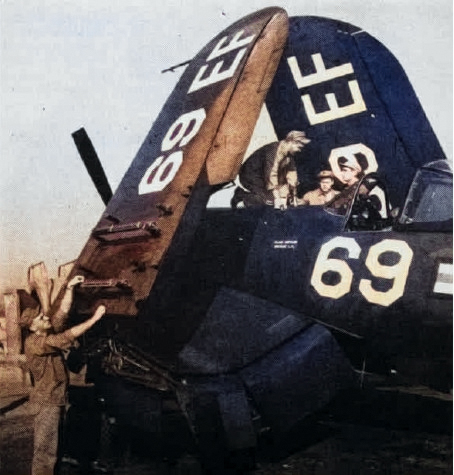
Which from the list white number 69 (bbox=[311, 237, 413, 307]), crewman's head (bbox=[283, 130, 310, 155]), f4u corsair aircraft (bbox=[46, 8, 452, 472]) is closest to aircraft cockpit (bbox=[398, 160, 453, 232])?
f4u corsair aircraft (bbox=[46, 8, 452, 472])

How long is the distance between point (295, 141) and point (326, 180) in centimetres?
65

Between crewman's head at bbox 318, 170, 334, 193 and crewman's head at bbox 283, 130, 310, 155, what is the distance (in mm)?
408

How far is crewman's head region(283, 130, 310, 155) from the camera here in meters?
6.44

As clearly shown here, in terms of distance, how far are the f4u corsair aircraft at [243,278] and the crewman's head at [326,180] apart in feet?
3.29

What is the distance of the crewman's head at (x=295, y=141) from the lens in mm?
6441

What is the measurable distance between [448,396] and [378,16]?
2771mm

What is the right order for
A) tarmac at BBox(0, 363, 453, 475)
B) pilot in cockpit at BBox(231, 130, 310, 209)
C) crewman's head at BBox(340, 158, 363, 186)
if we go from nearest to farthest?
tarmac at BBox(0, 363, 453, 475) < pilot in cockpit at BBox(231, 130, 310, 209) < crewman's head at BBox(340, 158, 363, 186)

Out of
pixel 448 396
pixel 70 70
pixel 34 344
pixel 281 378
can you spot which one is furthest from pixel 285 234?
pixel 70 70

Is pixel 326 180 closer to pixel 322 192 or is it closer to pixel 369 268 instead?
pixel 322 192

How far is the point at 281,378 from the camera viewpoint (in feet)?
12.6

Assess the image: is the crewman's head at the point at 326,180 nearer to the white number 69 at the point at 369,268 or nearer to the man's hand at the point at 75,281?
the white number 69 at the point at 369,268

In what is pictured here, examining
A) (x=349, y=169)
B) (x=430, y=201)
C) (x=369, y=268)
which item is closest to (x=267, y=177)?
(x=349, y=169)

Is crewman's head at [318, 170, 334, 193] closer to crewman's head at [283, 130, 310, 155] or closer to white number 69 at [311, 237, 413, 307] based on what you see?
crewman's head at [283, 130, 310, 155]

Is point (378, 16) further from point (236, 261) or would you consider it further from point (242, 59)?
point (236, 261)
